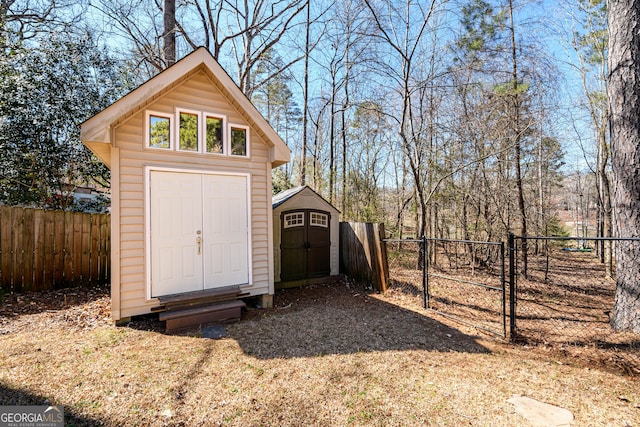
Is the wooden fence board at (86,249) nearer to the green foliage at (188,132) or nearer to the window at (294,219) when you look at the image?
the green foliage at (188,132)

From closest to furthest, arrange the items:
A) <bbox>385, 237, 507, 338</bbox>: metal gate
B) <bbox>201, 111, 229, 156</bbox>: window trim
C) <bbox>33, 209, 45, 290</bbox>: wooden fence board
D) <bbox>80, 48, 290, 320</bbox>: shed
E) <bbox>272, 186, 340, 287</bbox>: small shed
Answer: <bbox>80, 48, 290, 320</bbox>: shed < <bbox>385, 237, 507, 338</bbox>: metal gate < <bbox>201, 111, 229, 156</bbox>: window trim < <bbox>33, 209, 45, 290</bbox>: wooden fence board < <bbox>272, 186, 340, 287</bbox>: small shed

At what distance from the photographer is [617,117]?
161 inches

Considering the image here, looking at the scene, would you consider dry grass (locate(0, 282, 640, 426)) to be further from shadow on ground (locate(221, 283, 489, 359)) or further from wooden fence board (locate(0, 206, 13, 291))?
wooden fence board (locate(0, 206, 13, 291))

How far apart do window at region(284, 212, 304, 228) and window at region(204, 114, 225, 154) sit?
2446 mm

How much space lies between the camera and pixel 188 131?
463 centimetres

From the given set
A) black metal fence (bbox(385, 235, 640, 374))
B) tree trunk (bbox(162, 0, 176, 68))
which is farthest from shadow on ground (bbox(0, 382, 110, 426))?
tree trunk (bbox(162, 0, 176, 68))

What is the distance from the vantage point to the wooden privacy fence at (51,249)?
205 inches

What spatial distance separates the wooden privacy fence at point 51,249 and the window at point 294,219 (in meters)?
4.02

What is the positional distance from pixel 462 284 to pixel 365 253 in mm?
2508

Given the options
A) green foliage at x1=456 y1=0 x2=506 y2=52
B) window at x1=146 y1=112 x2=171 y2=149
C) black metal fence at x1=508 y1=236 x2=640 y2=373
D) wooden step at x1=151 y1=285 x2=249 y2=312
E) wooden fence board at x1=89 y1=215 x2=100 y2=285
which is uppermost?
green foliage at x1=456 y1=0 x2=506 y2=52

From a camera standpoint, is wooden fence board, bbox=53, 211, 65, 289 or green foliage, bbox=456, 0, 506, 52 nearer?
wooden fence board, bbox=53, 211, 65, 289

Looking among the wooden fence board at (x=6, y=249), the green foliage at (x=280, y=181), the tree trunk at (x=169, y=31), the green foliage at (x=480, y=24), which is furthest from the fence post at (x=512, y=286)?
the green foliage at (x=280, y=181)

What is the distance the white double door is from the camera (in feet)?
14.2

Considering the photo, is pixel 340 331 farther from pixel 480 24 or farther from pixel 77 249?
pixel 480 24
